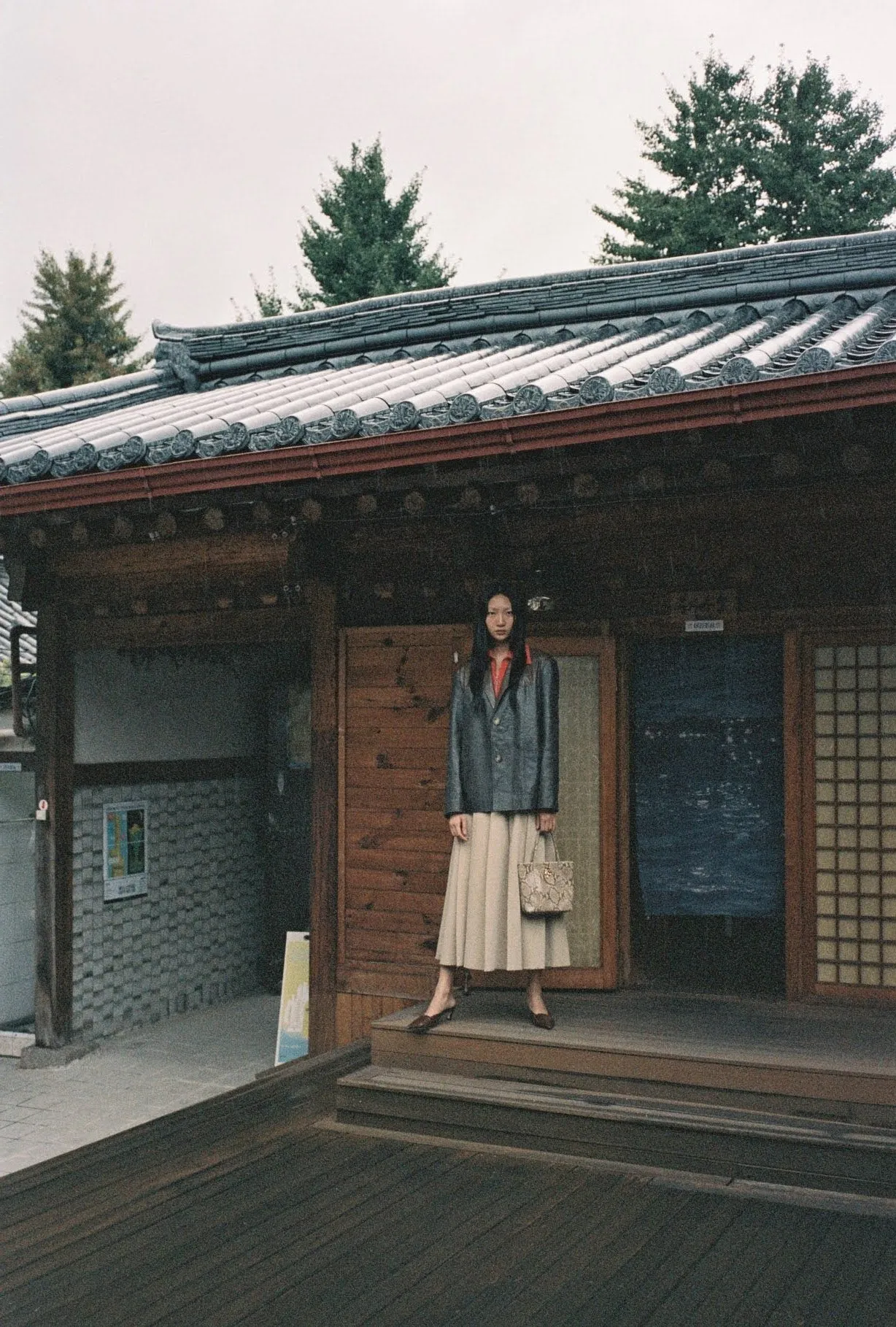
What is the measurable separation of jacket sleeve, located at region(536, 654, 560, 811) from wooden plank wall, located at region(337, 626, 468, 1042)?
1.08 meters

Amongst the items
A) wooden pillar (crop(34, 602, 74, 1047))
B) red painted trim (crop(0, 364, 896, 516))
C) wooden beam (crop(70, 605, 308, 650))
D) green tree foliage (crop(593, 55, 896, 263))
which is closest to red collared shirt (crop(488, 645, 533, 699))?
red painted trim (crop(0, 364, 896, 516))

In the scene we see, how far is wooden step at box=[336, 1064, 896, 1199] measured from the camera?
4.48m

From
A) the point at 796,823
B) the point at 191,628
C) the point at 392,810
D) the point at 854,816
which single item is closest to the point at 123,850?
the point at 191,628

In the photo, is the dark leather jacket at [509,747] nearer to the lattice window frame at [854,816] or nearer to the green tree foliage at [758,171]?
the lattice window frame at [854,816]

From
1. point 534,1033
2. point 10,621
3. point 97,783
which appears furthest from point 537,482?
point 10,621

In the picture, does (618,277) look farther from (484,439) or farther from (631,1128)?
(631,1128)

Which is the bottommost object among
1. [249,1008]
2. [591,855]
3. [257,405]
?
[249,1008]

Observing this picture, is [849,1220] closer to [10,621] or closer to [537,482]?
[537,482]

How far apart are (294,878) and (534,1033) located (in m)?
5.36

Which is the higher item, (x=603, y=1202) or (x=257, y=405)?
(x=257, y=405)

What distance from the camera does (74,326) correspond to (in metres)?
31.3

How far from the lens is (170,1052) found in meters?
8.84

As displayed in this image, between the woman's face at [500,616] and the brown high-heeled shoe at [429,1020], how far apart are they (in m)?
1.87

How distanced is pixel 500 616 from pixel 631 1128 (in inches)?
96.4
